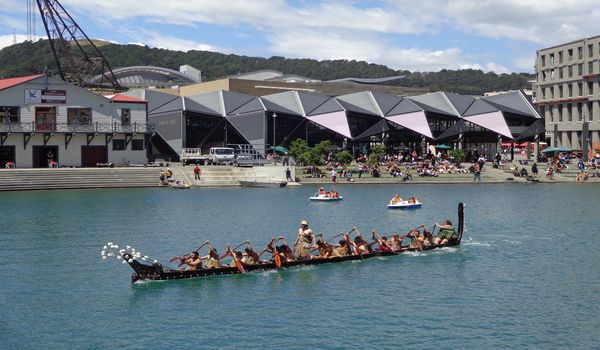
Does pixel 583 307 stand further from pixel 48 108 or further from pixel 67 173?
pixel 48 108

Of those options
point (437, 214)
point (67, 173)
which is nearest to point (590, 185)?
point (437, 214)

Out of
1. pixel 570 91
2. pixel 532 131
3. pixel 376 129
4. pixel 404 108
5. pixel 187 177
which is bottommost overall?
pixel 187 177

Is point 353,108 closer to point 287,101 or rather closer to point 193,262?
point 287,101

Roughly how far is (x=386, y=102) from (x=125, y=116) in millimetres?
33829

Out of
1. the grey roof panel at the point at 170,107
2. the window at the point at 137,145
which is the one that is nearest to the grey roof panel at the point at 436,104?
the grey roof panel at the point at 170,107

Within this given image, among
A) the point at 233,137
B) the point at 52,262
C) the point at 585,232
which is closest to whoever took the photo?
the point at 52,262

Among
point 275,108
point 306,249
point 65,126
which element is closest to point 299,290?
point 306,249

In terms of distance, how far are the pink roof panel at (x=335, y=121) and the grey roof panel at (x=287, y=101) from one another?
184cm

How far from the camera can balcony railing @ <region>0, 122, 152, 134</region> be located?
6341cm

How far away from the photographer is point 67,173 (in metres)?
61.3

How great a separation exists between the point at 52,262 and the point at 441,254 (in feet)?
53.1

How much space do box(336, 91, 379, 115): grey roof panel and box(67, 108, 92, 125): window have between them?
103 ft

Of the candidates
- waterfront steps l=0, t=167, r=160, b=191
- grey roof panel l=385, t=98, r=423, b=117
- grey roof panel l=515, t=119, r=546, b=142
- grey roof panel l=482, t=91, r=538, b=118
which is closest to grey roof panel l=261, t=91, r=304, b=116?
grey roof panel l=385, t=98, r=423, b=117

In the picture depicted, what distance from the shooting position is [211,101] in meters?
82.6
